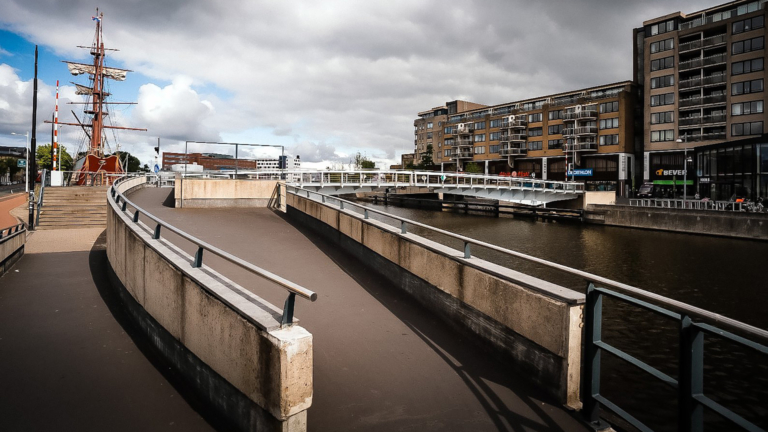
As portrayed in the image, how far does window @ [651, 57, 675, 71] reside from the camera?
195 feet

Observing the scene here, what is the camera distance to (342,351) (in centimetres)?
532

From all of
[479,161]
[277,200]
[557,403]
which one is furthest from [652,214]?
[479,161]

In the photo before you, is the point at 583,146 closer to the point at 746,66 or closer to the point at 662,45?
the point at 662,45

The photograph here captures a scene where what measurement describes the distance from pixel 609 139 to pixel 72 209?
63588 mm

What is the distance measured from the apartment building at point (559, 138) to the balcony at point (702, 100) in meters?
6.85

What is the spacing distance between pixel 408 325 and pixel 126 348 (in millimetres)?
3527

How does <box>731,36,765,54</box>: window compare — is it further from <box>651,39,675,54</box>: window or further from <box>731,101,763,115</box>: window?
<box>651,39,675,54</box>: window

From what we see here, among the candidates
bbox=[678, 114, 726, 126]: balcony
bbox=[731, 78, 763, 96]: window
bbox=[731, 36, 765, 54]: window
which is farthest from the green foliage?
bbox=[731, 36, 765, 54]: window

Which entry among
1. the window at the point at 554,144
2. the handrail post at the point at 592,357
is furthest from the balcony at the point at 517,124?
the handrail post at the point at 592,357

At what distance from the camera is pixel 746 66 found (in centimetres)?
5181

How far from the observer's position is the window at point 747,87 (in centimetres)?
5062

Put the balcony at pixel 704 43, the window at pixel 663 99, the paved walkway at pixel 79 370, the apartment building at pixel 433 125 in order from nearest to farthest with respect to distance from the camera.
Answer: the paved walkway at pixel 79 370 → the balcony at pixel 704 43 → the window at pixel 663 99 → the apartment building at pixel 433 125

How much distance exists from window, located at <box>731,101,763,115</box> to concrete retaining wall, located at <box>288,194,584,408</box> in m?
59.4

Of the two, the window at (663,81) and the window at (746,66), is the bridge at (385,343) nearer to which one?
the window at (746,66)
